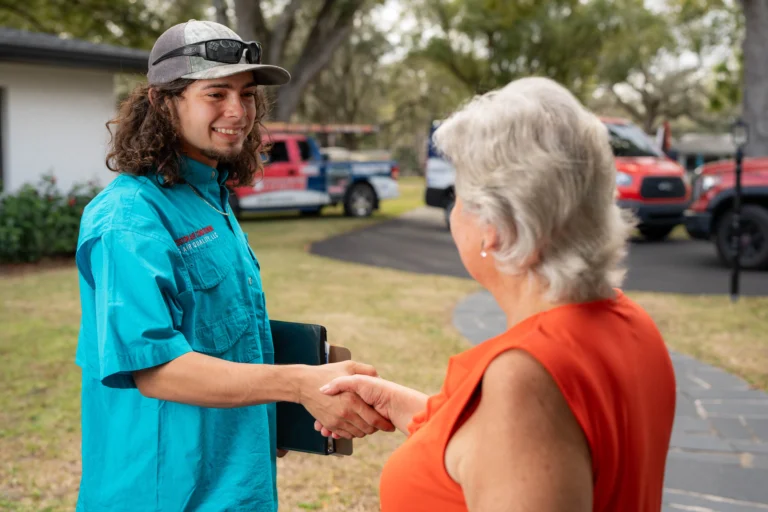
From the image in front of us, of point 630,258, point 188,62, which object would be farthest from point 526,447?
point 630,258

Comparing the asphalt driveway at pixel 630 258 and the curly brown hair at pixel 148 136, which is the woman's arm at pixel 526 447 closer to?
the curly brown hair at pixel 148 136

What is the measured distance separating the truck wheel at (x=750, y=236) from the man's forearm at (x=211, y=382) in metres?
10.7

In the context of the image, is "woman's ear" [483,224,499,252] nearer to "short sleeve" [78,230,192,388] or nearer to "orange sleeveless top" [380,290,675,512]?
"orange sleeveless top" [380,290,675,512]

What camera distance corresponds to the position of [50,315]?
29.1 ft

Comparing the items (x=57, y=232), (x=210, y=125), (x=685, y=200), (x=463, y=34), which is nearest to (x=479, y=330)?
(x=210, y=125)

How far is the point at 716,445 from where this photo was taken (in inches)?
189

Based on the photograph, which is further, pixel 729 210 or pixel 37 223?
pixel 37 223

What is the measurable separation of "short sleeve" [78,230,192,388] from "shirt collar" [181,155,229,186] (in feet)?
1.07

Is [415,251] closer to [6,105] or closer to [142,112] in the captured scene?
[6,105]

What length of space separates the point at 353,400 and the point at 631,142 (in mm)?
15160

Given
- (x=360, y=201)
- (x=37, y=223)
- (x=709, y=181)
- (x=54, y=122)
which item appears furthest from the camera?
(x=360, y=201)

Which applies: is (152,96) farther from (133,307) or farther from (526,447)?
(526,447)

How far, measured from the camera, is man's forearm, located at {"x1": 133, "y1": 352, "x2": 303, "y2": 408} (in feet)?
6.18

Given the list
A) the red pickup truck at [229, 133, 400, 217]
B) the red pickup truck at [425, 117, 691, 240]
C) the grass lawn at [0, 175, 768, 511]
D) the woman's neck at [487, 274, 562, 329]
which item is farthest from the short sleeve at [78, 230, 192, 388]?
the red pickup truck at [229, 133, 400, 217]
